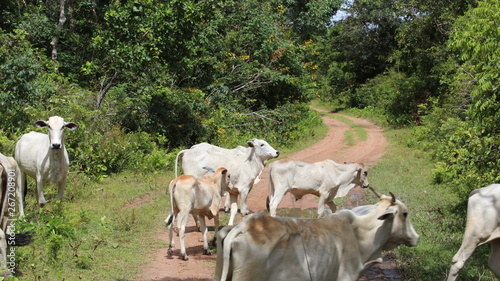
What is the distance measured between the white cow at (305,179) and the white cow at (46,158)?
12.3ft

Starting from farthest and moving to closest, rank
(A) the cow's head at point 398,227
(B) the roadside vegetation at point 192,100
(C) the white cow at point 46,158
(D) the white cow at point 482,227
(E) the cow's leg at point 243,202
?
1. (E) the cow's leg at point 243,202
2. (C) the white cow at point 46,158
3. (B) the roadside vegetation at point 192,100
4. (D) the white cow at point 482,227
5. (A) the cow's head at point 398,227

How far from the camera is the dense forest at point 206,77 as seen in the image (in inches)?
442

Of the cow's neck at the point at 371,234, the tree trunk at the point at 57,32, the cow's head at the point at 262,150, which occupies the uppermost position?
the tree trunk at the point at 57,32

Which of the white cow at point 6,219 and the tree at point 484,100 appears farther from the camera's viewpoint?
the tree at point 484,100

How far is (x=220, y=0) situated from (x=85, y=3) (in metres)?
6.00

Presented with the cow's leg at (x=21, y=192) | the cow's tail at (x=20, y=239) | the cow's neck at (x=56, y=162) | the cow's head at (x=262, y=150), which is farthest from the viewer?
the cow's head at (x=262, y=150)

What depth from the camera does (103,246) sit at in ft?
26.3

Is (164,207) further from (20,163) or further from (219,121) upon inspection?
(219,121)

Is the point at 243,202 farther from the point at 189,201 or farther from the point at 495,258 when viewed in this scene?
the point at 495,258

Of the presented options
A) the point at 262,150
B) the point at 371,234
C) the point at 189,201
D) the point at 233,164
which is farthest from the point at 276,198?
the point at 371,234

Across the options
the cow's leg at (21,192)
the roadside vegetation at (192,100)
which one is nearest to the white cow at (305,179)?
the roadside vegetation at (192,100)

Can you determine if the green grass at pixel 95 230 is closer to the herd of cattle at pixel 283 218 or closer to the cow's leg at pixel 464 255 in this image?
the herd of cattle at pixel 283 218

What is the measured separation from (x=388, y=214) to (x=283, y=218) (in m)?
1.02

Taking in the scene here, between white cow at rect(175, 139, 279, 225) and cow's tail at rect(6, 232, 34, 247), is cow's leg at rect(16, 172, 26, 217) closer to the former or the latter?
cow's tail at rect(6, 232, 34, 247)
